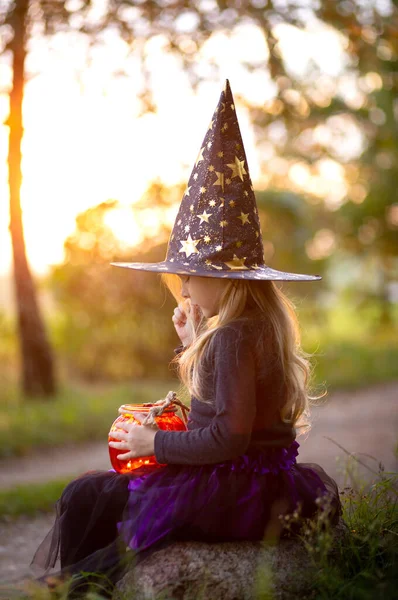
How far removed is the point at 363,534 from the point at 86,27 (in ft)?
23.6

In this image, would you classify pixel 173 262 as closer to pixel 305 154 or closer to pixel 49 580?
pixel 49 580

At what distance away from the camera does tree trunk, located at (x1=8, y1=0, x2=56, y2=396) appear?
844cm

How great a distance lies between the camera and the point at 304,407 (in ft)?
9.26

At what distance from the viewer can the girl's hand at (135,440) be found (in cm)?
272

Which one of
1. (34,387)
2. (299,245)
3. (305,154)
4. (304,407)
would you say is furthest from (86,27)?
(305,154)

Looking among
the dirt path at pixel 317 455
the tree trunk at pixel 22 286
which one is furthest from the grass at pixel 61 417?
the tree trunk at pixel 22 286

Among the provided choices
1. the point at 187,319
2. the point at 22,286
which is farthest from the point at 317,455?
the point at 22,286

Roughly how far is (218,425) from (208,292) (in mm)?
575

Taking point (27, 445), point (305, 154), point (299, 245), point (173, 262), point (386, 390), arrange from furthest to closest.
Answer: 1. point (305, 154)
2. point (299, 245)
3. point (386, 390)
4. point (27, 445)
5. point (173, 262)

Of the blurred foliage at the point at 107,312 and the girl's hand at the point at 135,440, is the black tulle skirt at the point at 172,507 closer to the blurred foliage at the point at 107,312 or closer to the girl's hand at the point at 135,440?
the girl's hand at the point at 135,440

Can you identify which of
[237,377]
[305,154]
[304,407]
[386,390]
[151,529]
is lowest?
[386,390]

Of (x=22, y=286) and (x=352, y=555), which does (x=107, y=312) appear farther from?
(x=352, y=555)

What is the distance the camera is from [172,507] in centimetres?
258

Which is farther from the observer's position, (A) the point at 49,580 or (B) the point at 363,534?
(B) the point at 363,534
